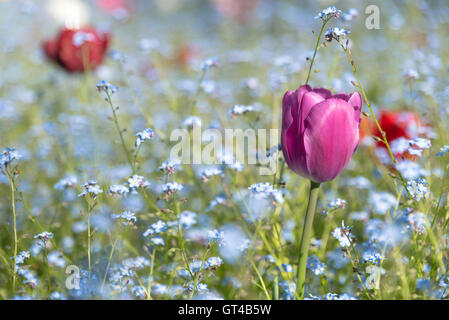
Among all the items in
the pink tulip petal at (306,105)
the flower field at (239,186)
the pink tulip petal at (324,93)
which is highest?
the pink tulip petal at (324,93)

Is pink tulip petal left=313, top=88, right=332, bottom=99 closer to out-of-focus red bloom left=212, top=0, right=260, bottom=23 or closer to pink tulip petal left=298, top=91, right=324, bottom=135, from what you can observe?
pink tulip petal left=298, top=91, right=324, bottom=135

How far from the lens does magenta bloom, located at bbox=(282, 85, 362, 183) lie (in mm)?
763

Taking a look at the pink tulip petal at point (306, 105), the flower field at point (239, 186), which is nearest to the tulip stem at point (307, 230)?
the flower field at point (239, 186)

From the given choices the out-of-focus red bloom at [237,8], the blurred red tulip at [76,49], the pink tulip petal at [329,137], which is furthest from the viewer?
the out-of-focus red bloom at [237,8]

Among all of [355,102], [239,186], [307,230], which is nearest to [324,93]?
[355,102]

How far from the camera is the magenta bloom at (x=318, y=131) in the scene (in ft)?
2.50

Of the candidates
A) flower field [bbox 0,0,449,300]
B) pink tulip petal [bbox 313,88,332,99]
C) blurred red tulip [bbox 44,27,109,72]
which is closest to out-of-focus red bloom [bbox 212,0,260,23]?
flower field [bbox 0,0,449,300]

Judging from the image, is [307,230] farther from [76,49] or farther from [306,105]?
[76,49]

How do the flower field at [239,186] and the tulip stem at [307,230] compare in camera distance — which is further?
the flower field at [239,186]

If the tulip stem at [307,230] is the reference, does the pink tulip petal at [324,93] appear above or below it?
above

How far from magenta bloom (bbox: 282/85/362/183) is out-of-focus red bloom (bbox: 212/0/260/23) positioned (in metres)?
3.50

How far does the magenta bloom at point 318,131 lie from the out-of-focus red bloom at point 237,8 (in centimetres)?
350

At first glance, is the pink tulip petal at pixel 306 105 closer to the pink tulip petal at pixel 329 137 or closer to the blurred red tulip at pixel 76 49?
the pink tulip petal at pixel 329 137

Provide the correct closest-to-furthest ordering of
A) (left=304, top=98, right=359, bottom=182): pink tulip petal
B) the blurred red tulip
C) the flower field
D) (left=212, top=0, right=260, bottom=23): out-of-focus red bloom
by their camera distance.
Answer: (left=304, top=98, right=359, bottom=182): pink tulip petal
the flower field
the blurred red tulip
(left=212, top=0, right=260, bottom=23): out-of-focus red bloom
